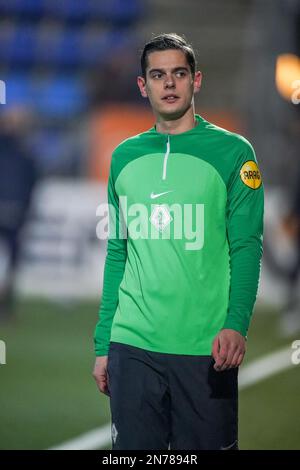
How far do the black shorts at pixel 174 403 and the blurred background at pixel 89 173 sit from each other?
1681mm

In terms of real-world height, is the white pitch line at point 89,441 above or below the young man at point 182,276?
below

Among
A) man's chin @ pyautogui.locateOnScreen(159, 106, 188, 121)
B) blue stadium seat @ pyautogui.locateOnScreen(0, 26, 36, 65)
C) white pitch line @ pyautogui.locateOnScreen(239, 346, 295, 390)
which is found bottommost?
white pitch line @ pyautogui.locateOnScreen(239, 346, 295, 390)

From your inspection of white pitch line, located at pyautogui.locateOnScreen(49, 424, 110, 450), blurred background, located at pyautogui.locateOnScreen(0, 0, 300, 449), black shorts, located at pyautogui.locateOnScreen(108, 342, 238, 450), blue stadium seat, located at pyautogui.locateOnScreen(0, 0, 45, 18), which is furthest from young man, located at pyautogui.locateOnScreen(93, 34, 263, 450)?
blue stadium seat, located at pyautogui.locateOnScreen(0, 0, 45, 18)

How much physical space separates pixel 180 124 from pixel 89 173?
7261 mm

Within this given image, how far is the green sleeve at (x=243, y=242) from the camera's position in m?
2.84

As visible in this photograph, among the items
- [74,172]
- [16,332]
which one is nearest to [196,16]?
[74,172]

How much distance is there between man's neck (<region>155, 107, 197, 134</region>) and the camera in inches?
118

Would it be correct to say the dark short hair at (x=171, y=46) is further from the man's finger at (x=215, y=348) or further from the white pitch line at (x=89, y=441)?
the white pitch line at (x=89, y=441)

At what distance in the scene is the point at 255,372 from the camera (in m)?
6.85

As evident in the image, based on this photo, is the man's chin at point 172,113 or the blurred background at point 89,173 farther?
the blurred background at point 89,173

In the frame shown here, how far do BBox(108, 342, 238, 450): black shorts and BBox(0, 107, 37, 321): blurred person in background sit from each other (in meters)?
6.09

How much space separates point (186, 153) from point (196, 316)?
0.44 meters

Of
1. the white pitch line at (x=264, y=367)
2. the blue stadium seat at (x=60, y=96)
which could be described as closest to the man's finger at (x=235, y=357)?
the white pitch line at (x=264, y=367)

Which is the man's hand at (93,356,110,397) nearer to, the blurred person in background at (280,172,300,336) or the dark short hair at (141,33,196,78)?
the dark short hair at (141,33,196,78)
